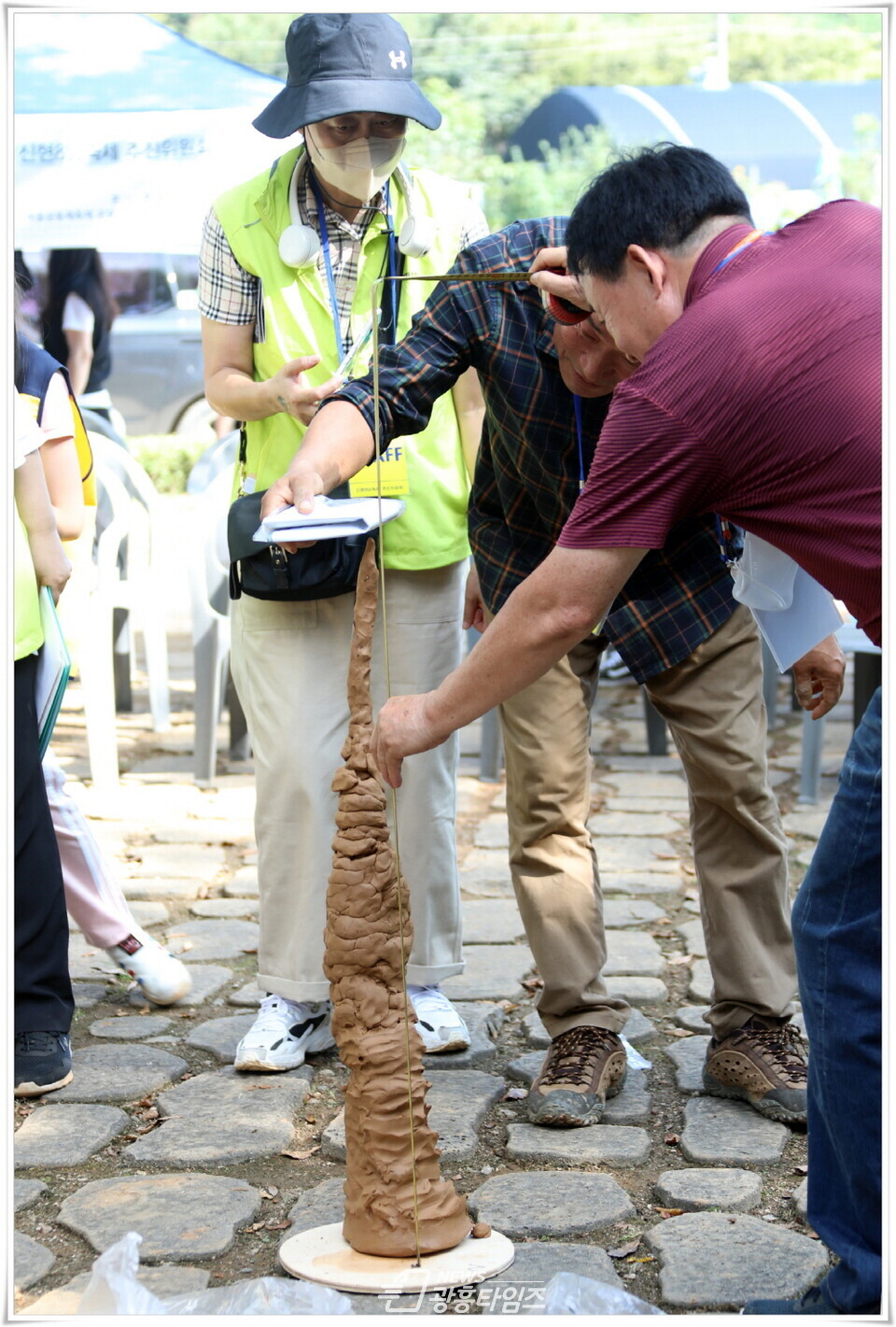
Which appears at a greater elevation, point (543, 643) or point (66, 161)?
point (66, 161)

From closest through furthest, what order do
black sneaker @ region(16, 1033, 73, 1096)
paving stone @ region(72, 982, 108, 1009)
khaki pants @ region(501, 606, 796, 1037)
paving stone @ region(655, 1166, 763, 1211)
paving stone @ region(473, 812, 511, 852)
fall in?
paving stone @ region(655, 1166, 763, 1211)
khaki pants @ region(501, 606, 796, 1037)
black sneaker @ region(16, 1033, 73, 1096)
paving stone @ region(72, 982, 108, 1009)
paving stone @ region(473, 812, 511, 852)

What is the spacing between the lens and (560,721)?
3.15 m

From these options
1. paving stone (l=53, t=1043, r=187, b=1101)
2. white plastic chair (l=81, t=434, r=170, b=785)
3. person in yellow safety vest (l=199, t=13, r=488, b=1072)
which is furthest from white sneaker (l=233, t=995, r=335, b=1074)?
white plastic chair (l=81, t=434, r=170, b=785)

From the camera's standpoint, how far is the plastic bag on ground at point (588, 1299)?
219 centimetres

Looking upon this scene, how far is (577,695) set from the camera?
10.4 feet

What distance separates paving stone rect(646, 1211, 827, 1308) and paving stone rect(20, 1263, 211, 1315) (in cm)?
80

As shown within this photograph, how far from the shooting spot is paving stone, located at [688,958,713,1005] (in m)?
3.79

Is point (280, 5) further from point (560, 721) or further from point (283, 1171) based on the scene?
point (283, 1171)

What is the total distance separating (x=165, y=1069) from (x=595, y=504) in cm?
197

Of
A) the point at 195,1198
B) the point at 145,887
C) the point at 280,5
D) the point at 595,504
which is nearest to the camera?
the point at 595,504

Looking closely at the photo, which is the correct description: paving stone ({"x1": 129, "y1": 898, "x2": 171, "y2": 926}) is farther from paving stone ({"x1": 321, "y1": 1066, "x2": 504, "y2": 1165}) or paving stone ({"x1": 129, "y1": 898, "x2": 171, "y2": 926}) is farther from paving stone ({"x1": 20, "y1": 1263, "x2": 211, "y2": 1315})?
paving stone ({"x1": 20, "y1": 1263, "x2": 211, "y2": 1315})

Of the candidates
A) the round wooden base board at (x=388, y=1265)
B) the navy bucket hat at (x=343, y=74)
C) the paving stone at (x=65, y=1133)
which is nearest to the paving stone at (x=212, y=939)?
the paving stone at (x=65, y=1133)

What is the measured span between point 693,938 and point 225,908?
5.12ft

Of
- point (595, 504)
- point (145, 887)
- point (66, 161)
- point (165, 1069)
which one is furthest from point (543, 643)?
point (66, 161)
